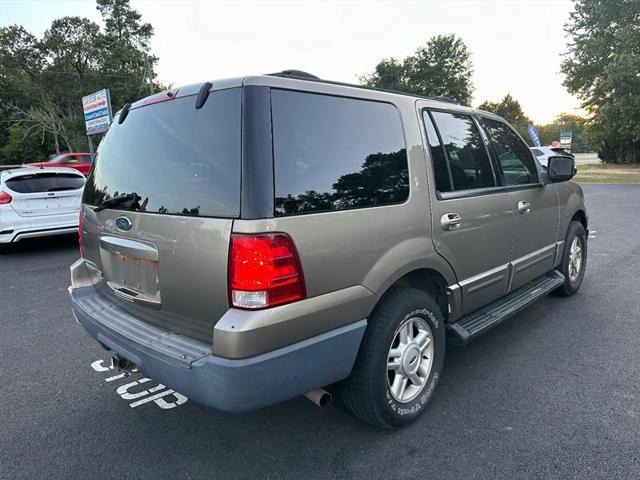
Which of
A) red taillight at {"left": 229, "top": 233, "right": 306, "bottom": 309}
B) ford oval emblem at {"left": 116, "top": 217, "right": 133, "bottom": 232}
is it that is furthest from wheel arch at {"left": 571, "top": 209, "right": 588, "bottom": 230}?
ford oval emblem at {"left": 116, "top": 217, "right": 133, "bottom": 232}

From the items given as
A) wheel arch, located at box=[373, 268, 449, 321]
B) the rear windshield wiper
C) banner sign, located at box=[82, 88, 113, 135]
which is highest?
banner sign, located at box=[82, 88, 113, 135]

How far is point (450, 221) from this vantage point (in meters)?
2.72

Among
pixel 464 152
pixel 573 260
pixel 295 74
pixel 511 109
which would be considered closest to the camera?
pixel 295 74

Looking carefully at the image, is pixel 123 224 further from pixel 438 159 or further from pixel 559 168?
pixel 559 168

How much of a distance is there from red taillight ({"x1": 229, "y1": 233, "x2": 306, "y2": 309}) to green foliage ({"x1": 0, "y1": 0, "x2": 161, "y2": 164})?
145 feet

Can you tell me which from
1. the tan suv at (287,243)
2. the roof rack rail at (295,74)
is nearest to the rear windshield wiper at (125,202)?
the tan suv at (287,243)

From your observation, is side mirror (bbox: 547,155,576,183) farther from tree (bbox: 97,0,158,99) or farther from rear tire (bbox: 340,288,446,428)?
tree (bbox: 97,0,158,99)

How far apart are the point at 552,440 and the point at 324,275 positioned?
5.17 feet

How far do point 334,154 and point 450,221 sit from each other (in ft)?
3.11

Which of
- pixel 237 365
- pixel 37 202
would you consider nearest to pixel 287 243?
pixel 237 365

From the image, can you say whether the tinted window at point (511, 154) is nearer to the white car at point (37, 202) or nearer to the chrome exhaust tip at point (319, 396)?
the chrome exhaust tip at point (319, 396)

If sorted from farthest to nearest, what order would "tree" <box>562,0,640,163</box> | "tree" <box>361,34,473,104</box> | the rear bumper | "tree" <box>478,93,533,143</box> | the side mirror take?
"tree" <box>478,93,533,143</box>
"tree" <box>361,34,473,104</box>
"tree" <box>562,0,640,163</box>
the side mirror
the rear bumper

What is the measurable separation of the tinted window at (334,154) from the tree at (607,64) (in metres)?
30.9

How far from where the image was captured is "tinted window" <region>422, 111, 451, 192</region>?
274 centimetres
